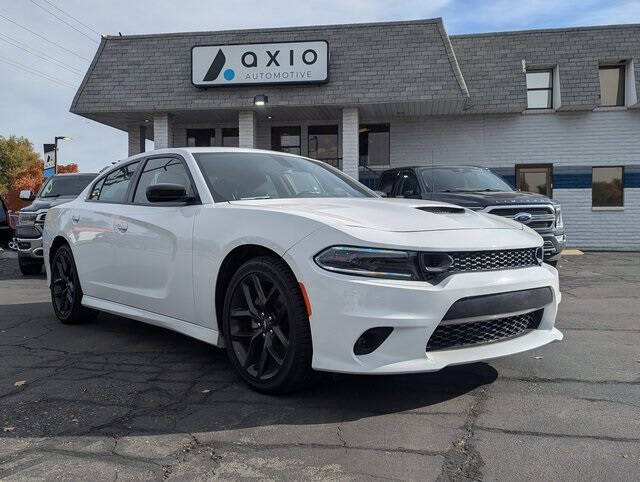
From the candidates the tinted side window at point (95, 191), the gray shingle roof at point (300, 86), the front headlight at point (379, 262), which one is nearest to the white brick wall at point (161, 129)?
the gray shingle roof at point (300, 86)

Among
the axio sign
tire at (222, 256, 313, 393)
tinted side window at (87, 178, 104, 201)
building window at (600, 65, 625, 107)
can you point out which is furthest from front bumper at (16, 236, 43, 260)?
building window at (600, 65, 625, 107)

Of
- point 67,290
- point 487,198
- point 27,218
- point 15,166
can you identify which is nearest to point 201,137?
point 27,218

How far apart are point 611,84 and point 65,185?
47.6ft

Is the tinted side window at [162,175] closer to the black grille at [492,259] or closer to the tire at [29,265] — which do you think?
the black grille at [492,259]

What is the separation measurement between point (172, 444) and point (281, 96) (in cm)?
1235

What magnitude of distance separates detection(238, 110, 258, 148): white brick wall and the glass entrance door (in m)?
7.52

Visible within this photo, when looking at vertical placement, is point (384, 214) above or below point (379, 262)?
above

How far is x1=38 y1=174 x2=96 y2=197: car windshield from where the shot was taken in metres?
10.6

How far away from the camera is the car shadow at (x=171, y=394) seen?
3.07 metres

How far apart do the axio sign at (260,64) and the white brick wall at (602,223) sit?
302 inches

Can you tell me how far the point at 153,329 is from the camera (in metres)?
5.39

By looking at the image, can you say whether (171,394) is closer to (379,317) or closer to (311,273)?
(311,273)

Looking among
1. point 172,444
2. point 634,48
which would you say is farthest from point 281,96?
point 172,444

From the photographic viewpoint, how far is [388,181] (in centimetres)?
1031
